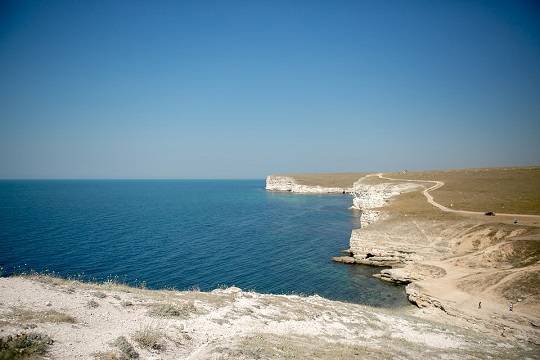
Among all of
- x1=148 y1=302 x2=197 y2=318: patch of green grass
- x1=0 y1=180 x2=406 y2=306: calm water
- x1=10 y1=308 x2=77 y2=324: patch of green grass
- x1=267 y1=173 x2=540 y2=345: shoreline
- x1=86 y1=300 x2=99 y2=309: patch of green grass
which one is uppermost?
x1=10 y1=308 x2=77 y2=324: patch of green grass

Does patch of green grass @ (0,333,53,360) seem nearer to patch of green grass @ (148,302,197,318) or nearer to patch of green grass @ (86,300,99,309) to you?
patch of green grass @ (86,300,99,309)

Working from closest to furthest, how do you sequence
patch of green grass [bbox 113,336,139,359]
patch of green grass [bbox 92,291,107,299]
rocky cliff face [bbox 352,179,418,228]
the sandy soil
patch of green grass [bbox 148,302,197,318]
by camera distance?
patch of green grass [bbox 113,336,139,359]
the sandy soil
patch of green grass [bbox 148,302,197,318]
patch of green grass [bbox 92,291,107,299]
rocky cliff face [bbox 352,179,418,228]

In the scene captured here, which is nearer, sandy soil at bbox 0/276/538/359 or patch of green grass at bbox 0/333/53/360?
patch of green grass at bbox 0/333/53/360

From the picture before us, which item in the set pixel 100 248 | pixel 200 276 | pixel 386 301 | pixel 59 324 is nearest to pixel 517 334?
pixel 386 301

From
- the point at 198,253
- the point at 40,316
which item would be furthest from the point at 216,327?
the point at 198,253

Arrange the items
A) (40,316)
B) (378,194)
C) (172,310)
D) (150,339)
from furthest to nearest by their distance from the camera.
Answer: (378,194) < (172,310) < (40,316) < (150,339)

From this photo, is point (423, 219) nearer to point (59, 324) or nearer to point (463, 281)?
point (463, 281)

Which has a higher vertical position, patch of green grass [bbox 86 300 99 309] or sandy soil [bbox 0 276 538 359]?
patch of green grass [bbox 86 300 99 309]

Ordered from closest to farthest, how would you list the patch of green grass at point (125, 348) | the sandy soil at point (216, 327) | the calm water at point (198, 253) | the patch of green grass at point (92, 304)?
the patch of green grass at point (125, 348), the sandy soil at point (216, 327), the patch of green grass at point (92, 304), the calm water at point (198, 253)

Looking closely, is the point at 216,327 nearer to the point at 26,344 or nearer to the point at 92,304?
the point at 92,304

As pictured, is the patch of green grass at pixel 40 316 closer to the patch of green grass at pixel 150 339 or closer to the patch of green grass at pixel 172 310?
the patch of green grass at pixel 150 339

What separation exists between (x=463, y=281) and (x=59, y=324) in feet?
118

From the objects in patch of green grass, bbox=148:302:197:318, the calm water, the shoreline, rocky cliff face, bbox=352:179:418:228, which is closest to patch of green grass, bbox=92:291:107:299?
patch of green grass, bbox=148:302:197:318

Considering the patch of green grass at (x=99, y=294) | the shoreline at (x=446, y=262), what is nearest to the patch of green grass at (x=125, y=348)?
the patch of green grass at (x=99, y=294)
